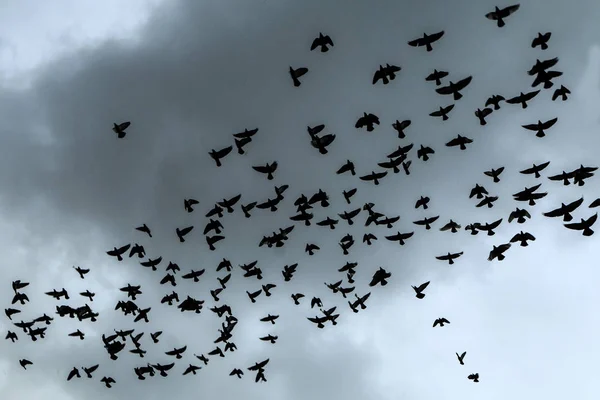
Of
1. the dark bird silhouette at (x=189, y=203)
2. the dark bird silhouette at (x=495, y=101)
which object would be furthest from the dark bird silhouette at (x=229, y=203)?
the dark bird silhouette at (x=495, y=101)

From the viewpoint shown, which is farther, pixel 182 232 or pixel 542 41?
pixel 182 232

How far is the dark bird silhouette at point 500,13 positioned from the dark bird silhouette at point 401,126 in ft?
31.4

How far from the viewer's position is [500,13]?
4484 cm

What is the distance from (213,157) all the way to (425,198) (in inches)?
656

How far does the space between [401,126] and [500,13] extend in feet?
34.1

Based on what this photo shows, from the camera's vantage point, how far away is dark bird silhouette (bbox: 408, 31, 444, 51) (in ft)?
151

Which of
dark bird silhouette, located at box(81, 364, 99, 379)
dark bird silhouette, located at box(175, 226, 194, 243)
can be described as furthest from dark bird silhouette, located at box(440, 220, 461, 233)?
dark bird silhouette, located at box(81, 364, 99, 379)

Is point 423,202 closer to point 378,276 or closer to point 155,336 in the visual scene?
point 378,276

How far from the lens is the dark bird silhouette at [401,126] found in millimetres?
50500

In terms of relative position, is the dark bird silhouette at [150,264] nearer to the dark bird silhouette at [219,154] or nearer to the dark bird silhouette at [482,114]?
the dark bird silhouette at [219,154]

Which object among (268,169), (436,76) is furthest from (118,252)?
(436,76)

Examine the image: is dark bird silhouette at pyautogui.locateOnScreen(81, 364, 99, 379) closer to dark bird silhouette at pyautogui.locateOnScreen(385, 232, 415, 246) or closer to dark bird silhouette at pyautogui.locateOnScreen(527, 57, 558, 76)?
dark bird silhouette at pyautogui.locateOnScreen(385, 232, 415, 246)

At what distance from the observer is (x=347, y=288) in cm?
5966

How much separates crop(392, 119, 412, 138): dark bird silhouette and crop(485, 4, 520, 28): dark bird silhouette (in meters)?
9.58
